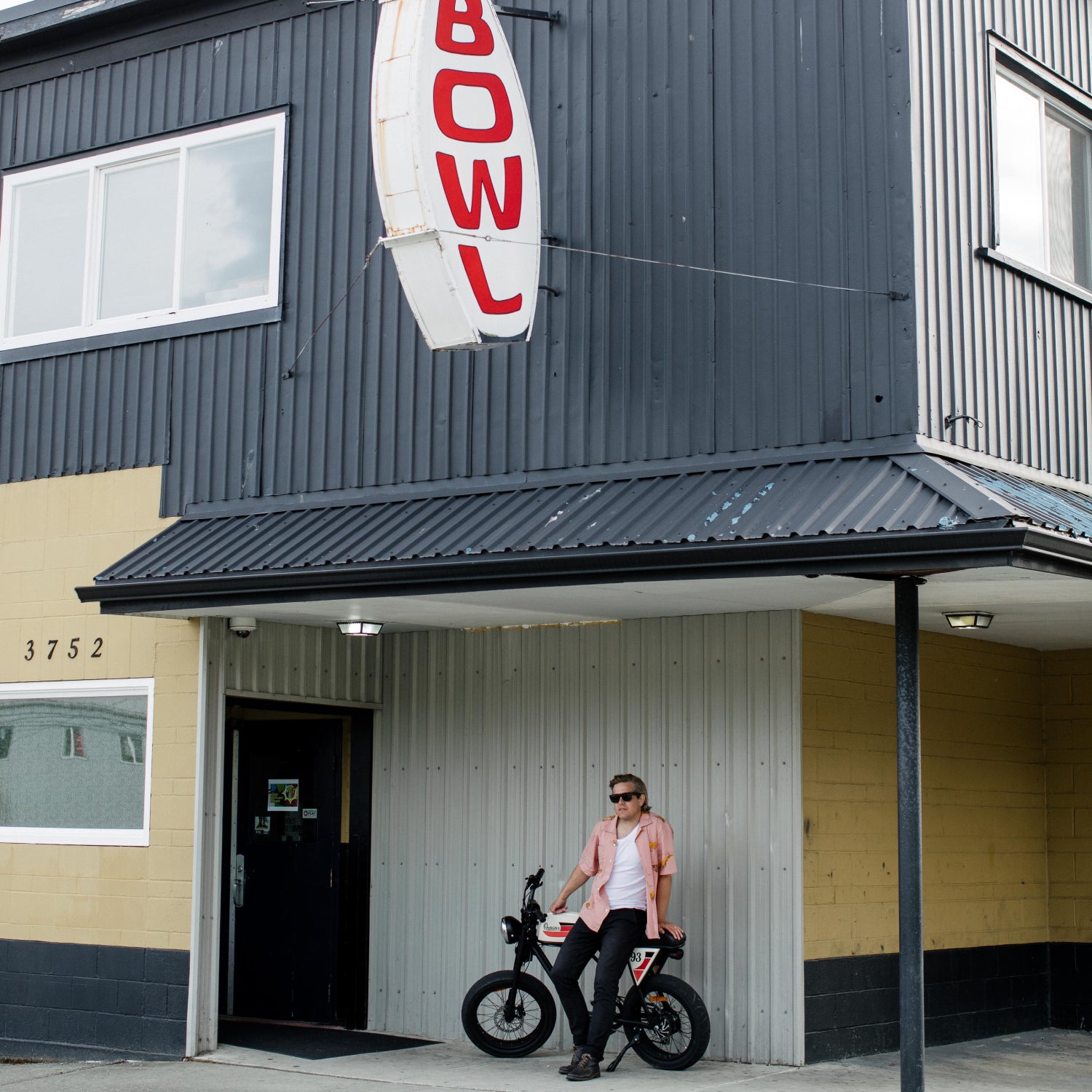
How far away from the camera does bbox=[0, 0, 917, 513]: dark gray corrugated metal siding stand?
8758mm

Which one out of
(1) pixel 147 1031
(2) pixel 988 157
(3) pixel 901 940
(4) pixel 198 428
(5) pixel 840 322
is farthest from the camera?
(4) pixel 198 428

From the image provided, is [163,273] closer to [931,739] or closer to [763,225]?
[763,225]

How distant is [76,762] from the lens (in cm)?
1098

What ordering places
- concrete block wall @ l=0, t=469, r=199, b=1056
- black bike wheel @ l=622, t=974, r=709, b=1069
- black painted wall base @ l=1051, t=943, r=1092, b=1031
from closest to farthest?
1. black bike wheel @ l=622, t=974, r=709, b=1069
2. concrete block wall @ l=0, t=469, r=199, b=1056
3. black painted wall base @ l=1051, t=943, r=1092, b=1031

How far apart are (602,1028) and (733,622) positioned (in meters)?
2.56

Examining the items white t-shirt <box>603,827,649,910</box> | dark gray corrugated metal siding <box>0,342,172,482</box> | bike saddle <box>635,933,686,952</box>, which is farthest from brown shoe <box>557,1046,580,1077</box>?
dark gray corrugated metal siding <box>0,342,172,482</box>

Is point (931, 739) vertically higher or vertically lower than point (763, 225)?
lower

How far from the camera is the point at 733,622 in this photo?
389 inches

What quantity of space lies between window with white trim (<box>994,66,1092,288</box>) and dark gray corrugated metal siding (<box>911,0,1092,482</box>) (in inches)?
10.1

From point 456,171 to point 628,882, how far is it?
4114 mm

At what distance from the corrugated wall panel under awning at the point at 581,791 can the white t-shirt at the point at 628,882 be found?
2.25ft

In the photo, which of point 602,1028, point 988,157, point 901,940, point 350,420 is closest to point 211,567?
point 350,420

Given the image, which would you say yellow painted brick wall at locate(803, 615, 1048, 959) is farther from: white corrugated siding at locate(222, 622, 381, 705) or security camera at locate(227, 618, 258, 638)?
security camera at locate(227, 618, 258, 638)

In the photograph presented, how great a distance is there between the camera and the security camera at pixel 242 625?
10359 mm
